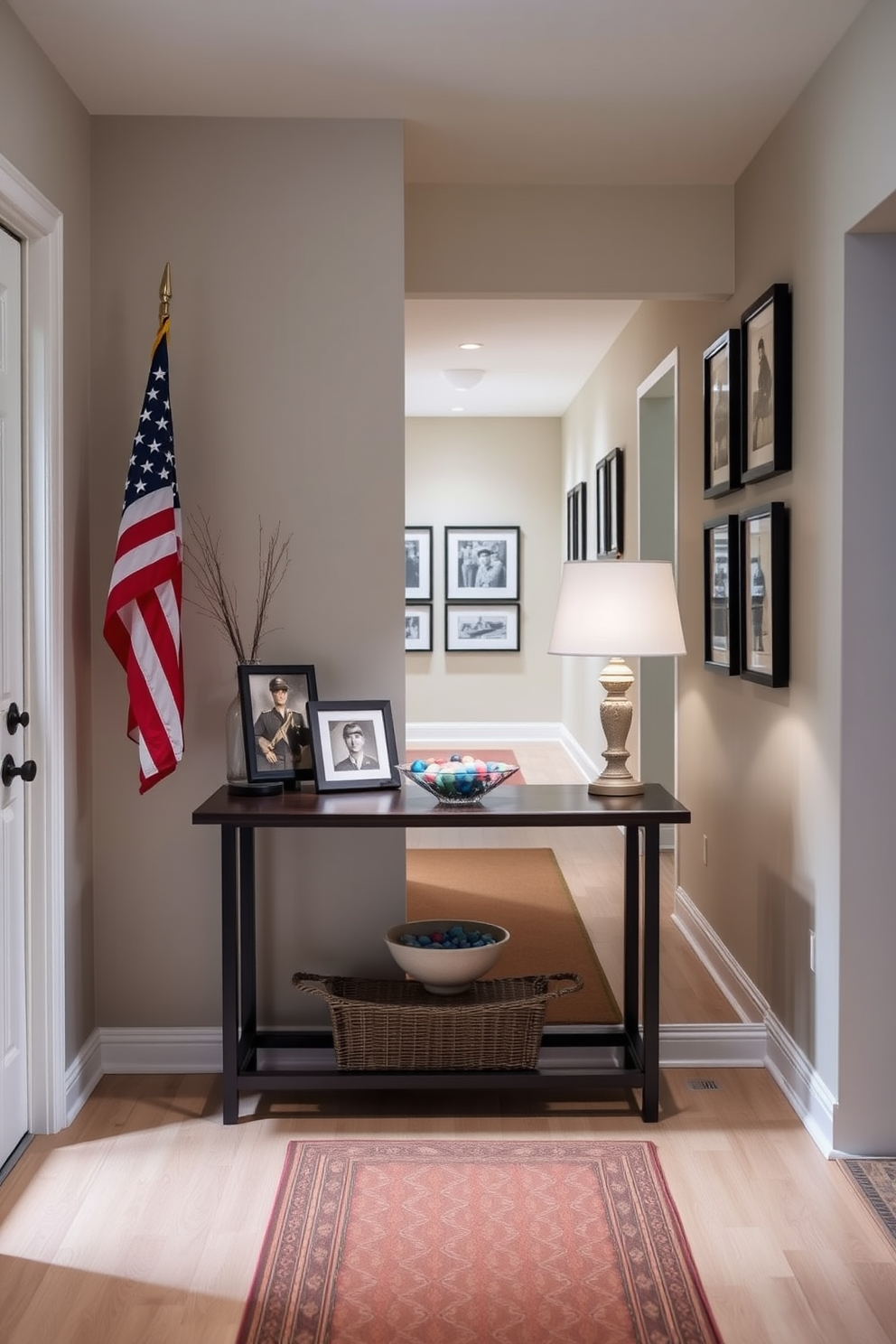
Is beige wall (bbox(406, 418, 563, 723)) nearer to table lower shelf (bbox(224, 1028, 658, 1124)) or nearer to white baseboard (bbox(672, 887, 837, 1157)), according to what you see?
white baseboard (bbox(672, 887, 837, 1157))

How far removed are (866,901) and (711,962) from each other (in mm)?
1455

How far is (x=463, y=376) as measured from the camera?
769 centimetres

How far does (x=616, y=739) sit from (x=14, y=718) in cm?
149

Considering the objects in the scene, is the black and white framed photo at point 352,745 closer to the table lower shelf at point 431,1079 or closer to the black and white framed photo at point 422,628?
the table lower shelf at point 431,1079

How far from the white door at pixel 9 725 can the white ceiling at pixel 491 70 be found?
59 cm

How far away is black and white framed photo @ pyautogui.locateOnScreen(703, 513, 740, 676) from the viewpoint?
3.77m

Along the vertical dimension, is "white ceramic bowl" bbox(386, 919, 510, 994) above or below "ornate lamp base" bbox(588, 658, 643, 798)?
below

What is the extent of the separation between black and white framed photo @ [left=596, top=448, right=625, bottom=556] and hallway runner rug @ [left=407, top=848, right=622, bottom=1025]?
1.77m

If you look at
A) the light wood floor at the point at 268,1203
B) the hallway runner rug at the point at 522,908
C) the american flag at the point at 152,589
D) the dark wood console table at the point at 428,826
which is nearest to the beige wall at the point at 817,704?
the light wood floor at the point at 268,1203

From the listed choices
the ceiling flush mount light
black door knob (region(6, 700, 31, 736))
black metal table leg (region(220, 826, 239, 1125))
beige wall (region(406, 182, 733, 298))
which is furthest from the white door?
the ceiling flush mount light

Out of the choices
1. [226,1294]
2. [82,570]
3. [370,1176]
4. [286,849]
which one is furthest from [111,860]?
[226,1294]

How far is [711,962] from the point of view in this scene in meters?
4.25

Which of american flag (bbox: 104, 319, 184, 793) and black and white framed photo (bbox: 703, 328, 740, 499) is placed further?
black and white framed photo (bbox: 703, 328, 740, 499)

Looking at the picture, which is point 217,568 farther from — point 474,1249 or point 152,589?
point 474,1249
